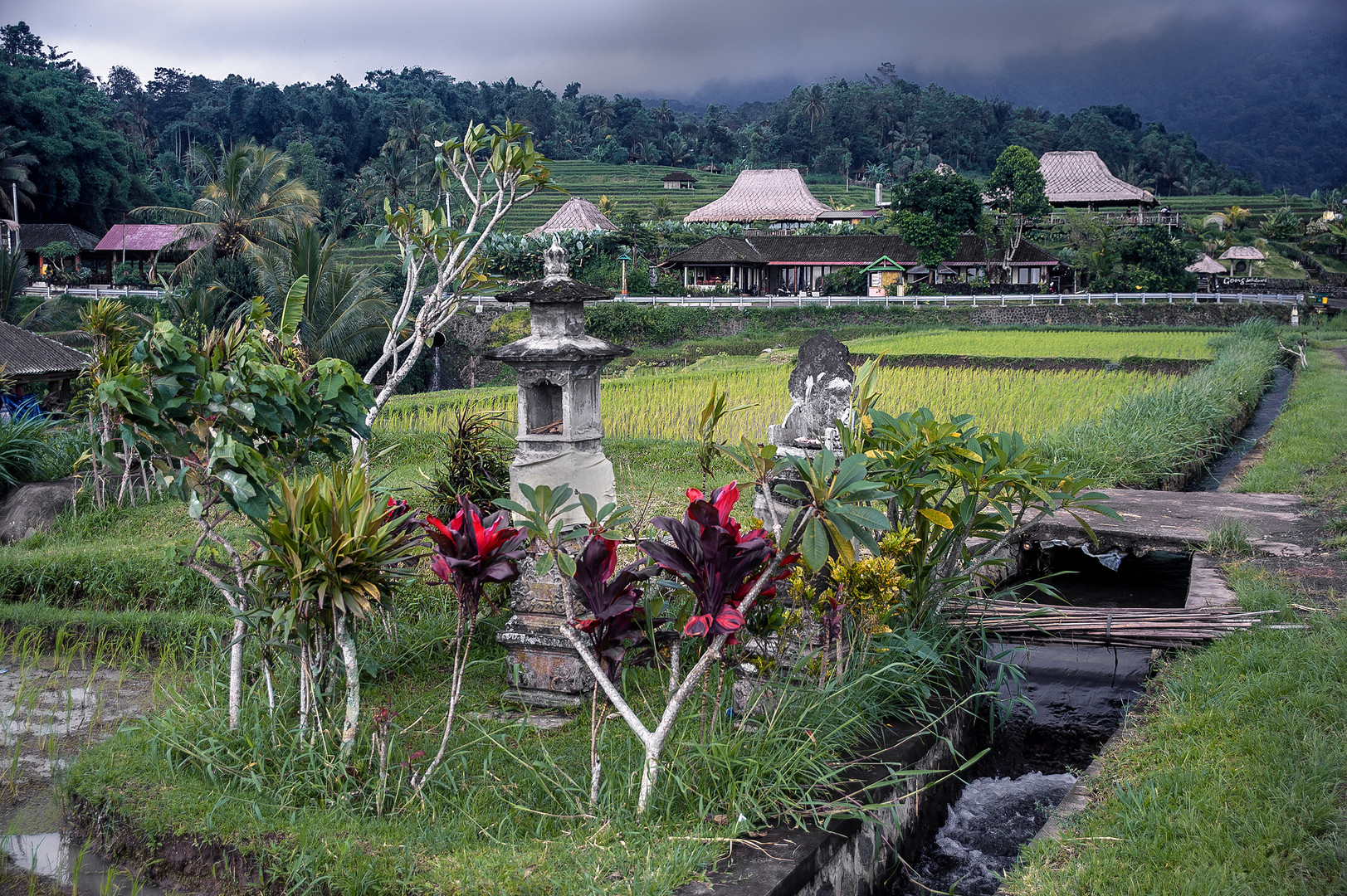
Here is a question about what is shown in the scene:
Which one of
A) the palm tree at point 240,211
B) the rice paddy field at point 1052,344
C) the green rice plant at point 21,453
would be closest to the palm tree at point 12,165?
the palm tree at point 240,211

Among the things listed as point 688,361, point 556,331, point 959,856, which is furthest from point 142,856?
point 688,361

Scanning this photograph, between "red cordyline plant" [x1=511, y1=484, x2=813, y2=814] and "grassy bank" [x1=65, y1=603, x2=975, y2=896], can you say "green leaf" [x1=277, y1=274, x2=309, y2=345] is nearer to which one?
"grassy bank" [x1=65, y1=603, x2=975, y2=896]

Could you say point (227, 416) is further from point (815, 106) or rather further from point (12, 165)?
point (815, 106)

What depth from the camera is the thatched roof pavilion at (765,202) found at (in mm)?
43281

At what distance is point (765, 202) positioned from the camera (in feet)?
146

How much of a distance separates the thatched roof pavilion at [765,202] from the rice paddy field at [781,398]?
Result: 27.7m

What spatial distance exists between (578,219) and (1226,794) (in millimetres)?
36024

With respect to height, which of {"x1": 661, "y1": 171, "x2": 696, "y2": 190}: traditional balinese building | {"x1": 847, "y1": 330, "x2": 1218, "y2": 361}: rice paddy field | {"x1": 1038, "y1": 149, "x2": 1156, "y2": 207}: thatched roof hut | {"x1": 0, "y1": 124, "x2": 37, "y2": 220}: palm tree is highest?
{"x1": 661, "y1": 171, "x2": 696, "y2": 190}: traditional balinese building

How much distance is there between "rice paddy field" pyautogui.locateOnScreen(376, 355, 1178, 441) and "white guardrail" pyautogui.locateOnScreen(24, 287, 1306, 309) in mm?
12426

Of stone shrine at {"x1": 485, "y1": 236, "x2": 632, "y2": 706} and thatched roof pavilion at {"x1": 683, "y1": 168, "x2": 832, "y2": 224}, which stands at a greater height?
thatched roof pavilion at {"x1": 683, "y1": 168, "x2": 832, "y2": 224}

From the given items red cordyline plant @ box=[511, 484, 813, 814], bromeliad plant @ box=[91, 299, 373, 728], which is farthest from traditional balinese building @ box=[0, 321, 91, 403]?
red cordyline plant @ box=[511, 484, 813, 814]

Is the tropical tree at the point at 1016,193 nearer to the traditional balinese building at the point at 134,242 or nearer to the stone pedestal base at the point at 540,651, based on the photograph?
the traditional balinese building at the point at 134,242

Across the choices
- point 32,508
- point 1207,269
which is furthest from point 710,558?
point 1207,269

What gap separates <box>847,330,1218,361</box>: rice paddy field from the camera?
1917 cm
